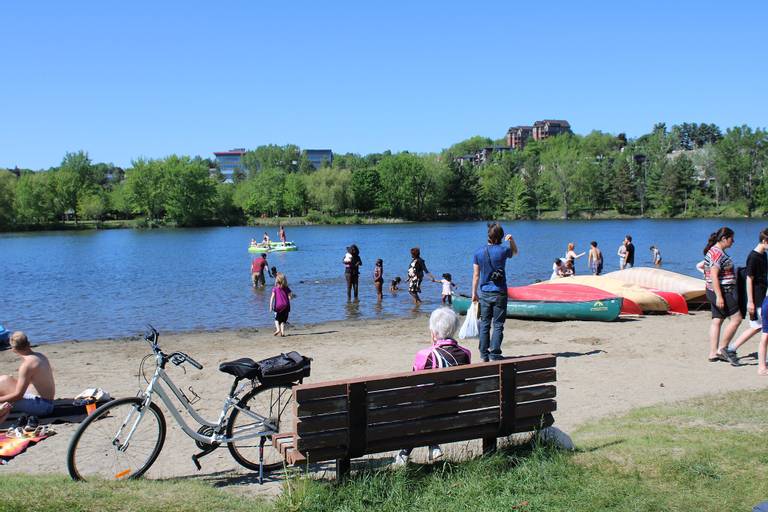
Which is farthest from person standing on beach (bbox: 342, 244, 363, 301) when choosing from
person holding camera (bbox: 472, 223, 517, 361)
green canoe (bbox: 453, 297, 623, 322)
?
person holding camera (bbox: 472, 223, 517, 361)

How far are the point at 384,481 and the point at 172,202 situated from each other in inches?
4379

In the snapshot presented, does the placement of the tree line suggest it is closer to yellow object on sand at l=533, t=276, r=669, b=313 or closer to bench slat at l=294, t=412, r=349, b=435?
yellow object on sand at l=533, t=276, r=669, b=313

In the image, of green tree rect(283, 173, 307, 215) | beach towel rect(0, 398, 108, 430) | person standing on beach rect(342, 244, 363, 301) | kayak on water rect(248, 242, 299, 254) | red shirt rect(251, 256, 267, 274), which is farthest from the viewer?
green tree rect(283, 173, 307, 215)

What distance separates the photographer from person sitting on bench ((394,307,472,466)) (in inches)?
231

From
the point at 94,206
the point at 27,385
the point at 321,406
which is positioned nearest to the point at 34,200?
the point at 94,206

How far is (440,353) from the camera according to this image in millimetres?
5898

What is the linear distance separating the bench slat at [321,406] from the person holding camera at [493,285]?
4.64 meters

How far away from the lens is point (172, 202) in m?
110

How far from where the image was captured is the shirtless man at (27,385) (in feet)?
24.9

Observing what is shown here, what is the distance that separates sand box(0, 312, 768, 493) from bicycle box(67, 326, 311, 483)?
0.96 feet

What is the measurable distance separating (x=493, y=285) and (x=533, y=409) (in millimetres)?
3694

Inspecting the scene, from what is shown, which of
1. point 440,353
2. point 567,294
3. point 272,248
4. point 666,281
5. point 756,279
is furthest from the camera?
point 272,248

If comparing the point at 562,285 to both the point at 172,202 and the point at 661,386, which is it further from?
the point at 172,202

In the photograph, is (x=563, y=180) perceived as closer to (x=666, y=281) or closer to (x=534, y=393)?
(x=666, y=281)
